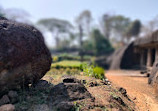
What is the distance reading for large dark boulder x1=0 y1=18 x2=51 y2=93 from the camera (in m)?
3.18

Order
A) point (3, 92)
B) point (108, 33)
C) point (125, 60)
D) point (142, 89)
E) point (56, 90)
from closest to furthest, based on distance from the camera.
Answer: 1. point (3, 92)
2. point (56, 90)
3. point (142, 89)
4. point (125, 60)
5. point (108, 33)

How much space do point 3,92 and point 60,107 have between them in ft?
4.96

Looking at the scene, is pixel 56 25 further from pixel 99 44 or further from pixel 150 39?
pixel 150 39

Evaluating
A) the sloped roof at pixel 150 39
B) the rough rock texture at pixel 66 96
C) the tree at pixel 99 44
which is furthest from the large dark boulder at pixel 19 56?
the tree at pixel 99 44

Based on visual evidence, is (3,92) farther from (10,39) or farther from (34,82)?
(10,39)

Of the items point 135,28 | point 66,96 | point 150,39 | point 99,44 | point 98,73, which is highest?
point 135,28

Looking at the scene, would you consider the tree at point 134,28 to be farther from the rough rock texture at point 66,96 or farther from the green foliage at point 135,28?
the rough rock texture at point 66,96

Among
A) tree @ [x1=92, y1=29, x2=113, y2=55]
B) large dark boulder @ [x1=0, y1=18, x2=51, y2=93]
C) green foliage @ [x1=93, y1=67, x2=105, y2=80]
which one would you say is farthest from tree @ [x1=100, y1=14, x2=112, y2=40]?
large dark boulder @ [x1=0, y1=18, x2=51, y2=93]

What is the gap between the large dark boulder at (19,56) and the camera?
3.18 metres

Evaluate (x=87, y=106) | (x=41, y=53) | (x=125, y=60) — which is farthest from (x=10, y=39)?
(x=125, y=60)

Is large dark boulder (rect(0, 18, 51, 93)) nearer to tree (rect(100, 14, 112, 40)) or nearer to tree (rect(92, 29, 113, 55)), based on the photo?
tree (rect(92, 29, 113, 55))

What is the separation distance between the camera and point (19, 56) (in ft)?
11.1

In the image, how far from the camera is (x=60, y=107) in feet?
9.63

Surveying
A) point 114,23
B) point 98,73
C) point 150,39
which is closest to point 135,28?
point 114,23
